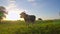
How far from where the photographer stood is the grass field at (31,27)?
204cm

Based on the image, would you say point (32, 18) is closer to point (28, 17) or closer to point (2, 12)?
point (28, 17)

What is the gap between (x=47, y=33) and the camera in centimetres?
203

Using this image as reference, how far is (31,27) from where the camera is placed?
2.07m

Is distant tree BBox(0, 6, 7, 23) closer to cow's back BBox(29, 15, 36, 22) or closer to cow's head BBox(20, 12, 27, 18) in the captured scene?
cow's head BBox(20, 12, 27, 18)

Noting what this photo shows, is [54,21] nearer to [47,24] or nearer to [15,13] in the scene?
[47,24]

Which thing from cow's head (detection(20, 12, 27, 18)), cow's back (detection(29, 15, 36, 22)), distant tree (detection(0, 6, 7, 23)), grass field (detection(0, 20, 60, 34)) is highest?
distant tree (detection(0, 6, 7, 23))

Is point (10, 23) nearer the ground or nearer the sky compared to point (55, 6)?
nearer the ground

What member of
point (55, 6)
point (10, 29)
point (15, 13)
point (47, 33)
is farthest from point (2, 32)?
point (55, 6)

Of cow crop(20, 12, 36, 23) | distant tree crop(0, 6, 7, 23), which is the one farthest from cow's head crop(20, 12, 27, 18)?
distant tree crop(0, 6, 7, 23)

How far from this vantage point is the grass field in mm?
2042

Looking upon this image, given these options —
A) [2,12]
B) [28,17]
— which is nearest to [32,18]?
[28,17]

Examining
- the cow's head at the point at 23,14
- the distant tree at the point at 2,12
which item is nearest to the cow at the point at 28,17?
the cow's head at the point at 23,14

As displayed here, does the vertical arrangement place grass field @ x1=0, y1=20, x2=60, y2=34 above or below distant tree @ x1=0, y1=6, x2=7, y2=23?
below

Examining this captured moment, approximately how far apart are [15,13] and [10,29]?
221 millimetres
